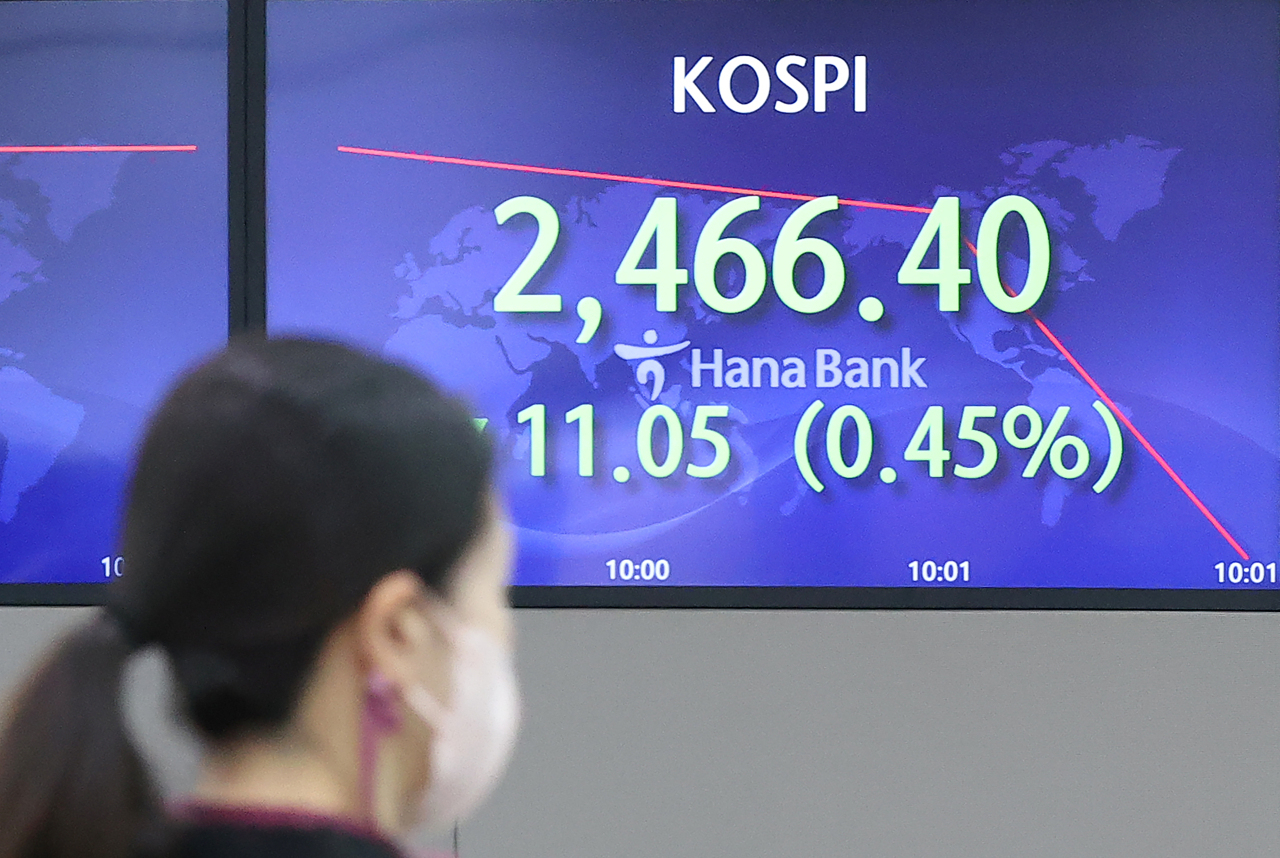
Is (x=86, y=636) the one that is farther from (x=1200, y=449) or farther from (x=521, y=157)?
(x=1200, y=449)

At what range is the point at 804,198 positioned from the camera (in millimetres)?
2521

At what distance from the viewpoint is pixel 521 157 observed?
2.55 meters

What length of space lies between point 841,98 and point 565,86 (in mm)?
522

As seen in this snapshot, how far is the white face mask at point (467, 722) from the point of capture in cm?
82

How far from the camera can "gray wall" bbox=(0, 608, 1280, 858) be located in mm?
2471

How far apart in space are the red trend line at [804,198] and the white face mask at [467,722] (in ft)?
5.72

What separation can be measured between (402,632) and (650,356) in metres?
1.80

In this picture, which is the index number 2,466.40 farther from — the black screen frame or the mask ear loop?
the mask ear loop

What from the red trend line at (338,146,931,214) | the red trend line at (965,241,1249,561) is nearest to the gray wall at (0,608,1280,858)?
the red trend line at (965,241,1249,561)

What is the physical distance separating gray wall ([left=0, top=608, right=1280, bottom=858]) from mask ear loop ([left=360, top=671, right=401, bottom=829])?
1741 millimetres
